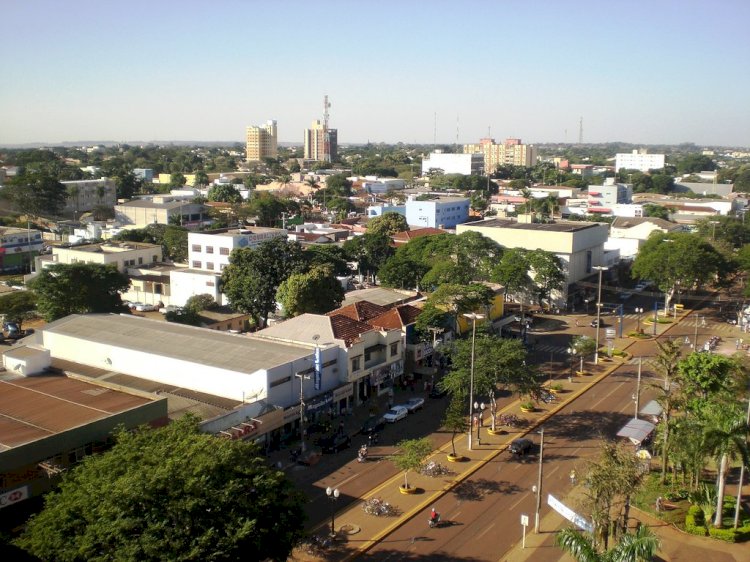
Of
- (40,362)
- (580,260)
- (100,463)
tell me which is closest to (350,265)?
(580,260)

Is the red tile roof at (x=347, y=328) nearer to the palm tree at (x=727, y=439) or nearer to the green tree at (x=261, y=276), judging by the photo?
the green tree at (x=261, y=276)

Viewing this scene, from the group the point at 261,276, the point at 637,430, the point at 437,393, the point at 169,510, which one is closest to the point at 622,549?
the point at 169,510

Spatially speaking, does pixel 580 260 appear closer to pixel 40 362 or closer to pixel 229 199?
pixel 40 362

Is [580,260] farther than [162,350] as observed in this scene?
Yes

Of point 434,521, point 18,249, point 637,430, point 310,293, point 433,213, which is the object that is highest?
point 433,213

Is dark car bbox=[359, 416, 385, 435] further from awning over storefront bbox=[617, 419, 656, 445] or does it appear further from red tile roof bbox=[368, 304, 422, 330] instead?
awning over storefront bbox=[617, 419, 656, 445]

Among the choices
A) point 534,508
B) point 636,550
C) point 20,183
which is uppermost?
point 20,183

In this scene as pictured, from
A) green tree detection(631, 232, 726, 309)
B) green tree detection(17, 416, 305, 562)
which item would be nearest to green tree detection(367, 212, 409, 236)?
green tree detection(631, 232, 726, 309)

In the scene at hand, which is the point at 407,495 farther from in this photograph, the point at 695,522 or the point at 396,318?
the point at 396,318
